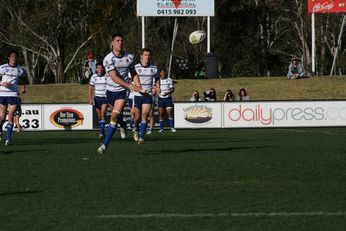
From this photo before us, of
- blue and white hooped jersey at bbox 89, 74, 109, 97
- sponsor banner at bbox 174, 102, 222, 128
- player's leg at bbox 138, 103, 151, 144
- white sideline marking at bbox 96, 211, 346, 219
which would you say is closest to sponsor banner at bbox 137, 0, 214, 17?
sponsor banner at bbox 174, 102, 222, 128

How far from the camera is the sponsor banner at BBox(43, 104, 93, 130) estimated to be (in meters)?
34.4

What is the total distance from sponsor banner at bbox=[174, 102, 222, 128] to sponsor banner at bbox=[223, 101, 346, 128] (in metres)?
0.32

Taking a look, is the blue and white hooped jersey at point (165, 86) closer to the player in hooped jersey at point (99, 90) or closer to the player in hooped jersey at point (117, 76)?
the player in hooped jersey at point (99, 90)

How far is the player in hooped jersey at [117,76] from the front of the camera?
52.2 ft

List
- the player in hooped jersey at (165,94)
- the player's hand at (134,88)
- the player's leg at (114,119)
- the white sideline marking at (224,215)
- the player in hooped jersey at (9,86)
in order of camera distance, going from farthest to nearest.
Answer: the player in hooped jersey at (165,94) → the player in hooped jersey at (9,86) → the player's leg at (114,119) → the player's hand at (134,88) → the white sideline marking at (224,215)

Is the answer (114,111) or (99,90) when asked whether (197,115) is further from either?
(114,111)

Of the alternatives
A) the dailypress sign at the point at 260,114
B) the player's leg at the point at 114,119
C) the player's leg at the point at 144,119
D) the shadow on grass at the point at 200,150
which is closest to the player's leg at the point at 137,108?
the player's leg at the point at 144,119

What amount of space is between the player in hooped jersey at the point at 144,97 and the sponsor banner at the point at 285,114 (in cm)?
1191

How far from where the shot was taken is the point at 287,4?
259ft

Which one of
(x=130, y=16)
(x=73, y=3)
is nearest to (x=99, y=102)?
(x=73, y=3)

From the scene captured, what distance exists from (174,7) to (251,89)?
18.7 ft

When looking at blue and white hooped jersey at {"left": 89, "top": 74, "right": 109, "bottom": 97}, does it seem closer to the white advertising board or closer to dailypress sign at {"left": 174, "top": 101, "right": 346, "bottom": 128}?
the white advertising board

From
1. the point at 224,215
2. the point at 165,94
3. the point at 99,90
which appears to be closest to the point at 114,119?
the point at 224,215

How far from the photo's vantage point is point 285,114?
34188 mm
